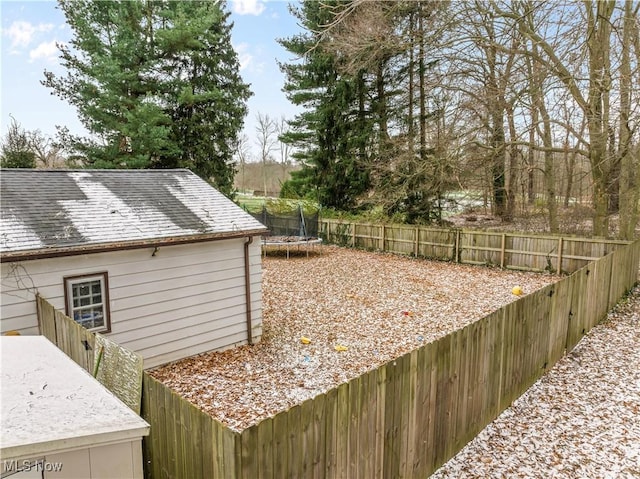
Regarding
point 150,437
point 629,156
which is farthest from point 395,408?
point 629,156

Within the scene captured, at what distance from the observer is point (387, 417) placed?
10.5ft

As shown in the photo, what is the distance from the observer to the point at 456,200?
1853cm

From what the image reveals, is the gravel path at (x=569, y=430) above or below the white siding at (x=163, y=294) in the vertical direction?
below

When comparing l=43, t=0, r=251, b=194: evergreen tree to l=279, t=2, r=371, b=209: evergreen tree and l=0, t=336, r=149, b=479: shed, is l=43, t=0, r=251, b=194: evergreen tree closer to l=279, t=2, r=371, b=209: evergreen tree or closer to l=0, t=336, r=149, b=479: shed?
l=279, t=2, r=371, b=209: evergreen tree

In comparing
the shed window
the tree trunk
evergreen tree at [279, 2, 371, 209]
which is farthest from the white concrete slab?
evergreen tree at [279, 2, 371, 209]

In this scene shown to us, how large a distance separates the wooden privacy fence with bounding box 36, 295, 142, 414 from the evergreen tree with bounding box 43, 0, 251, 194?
15.1m

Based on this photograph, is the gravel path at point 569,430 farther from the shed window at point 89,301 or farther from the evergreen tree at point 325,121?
the evergreen tree at point 325,121

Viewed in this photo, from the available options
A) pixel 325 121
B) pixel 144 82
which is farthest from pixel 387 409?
pixel 144 82

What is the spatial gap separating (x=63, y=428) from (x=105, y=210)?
4.92m

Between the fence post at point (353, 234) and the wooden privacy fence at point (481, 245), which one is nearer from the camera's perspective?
the wooden privacy fence at point (481, 245)

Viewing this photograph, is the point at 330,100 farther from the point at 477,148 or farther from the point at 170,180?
the point at 170,180

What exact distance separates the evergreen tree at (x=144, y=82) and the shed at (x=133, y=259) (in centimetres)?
1259

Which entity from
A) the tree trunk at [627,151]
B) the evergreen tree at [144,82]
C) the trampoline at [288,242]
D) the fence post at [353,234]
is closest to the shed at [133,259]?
the trampoline at [288,242]

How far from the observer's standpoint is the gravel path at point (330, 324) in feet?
18.8
